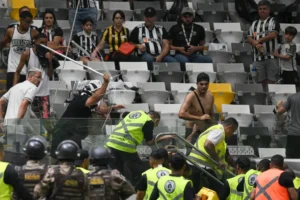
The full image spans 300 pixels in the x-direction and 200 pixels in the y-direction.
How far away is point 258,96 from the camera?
85.8ft

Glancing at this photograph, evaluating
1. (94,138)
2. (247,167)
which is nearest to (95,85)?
(94,138)

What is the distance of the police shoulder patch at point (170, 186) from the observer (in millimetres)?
19125

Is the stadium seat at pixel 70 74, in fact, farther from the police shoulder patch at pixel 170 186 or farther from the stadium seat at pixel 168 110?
the police shoulder patch at pixel 170 186

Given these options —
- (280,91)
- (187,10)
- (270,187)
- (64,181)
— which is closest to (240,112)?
(280,91)

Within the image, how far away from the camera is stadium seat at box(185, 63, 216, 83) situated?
26141 millimetres

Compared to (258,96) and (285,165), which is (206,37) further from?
(285,165)

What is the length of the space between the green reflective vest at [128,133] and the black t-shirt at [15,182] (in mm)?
4197

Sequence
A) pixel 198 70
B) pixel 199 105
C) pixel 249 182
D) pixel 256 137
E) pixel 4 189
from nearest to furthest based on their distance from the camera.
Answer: pixel 4 189 → pixel 249 182 → pixel 256 137 → pixel 199 105 → pixel 198 70

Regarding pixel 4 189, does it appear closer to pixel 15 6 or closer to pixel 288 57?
pixel 15 6

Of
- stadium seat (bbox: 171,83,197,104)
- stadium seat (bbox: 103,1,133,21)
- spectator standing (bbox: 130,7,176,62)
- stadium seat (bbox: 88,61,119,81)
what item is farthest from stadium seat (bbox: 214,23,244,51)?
stadium seat (bbox: 88,61,119,81)

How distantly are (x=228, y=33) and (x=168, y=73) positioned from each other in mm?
2351

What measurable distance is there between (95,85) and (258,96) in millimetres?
4796

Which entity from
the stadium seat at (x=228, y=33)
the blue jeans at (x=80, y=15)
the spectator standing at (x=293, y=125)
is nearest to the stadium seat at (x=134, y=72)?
the blue jeans at (x=80, y=15)

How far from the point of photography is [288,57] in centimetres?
2655
